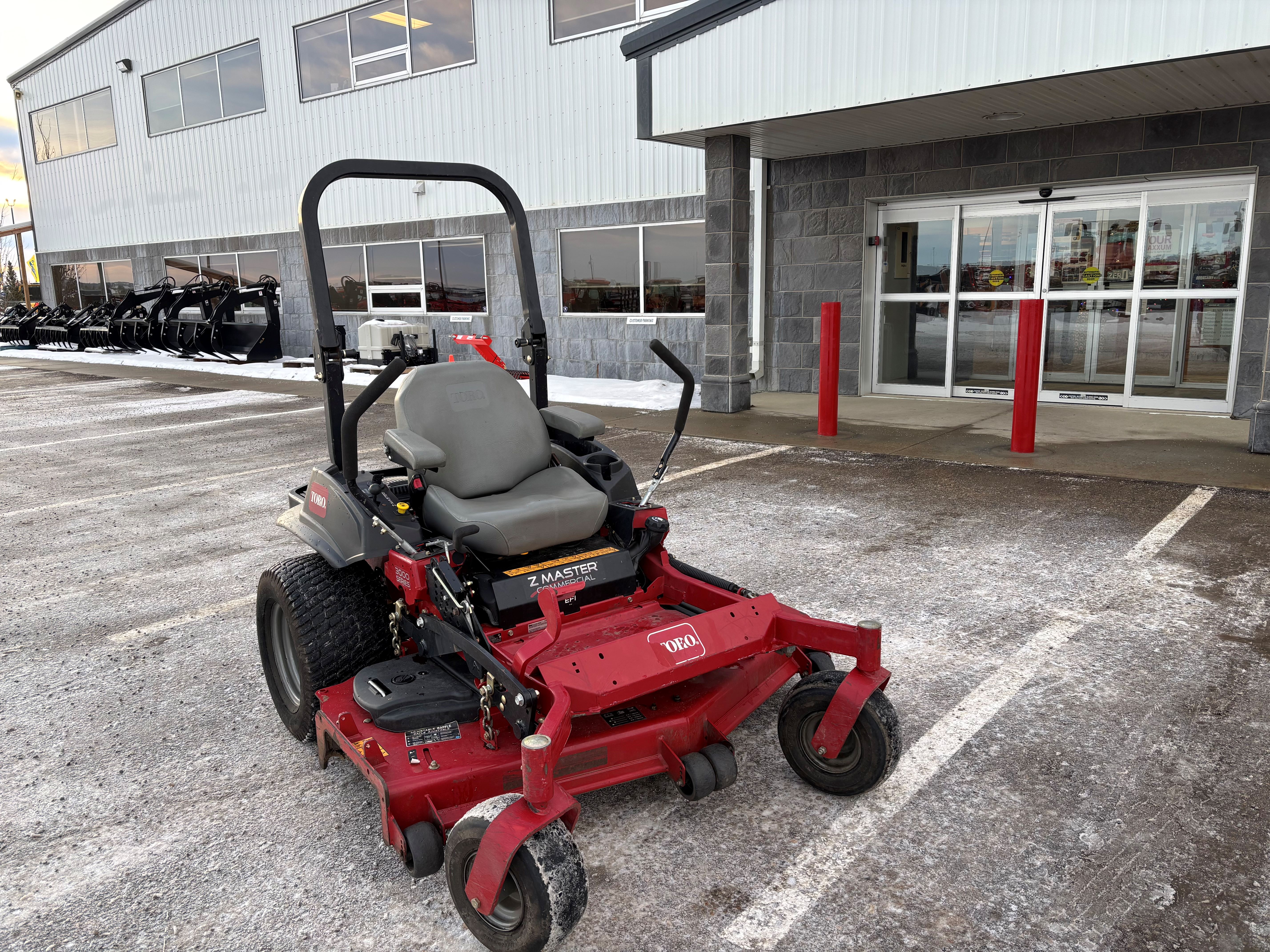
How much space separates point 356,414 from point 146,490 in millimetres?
5029

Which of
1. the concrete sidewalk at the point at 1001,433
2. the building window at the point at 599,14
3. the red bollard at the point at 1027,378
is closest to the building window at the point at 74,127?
the building window at the point at 599,14

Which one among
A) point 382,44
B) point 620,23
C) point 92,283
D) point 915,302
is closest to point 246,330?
point 382,44

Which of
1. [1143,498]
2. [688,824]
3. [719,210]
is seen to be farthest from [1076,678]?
[719,210]

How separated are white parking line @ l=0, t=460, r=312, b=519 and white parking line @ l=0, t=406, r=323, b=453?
262cm

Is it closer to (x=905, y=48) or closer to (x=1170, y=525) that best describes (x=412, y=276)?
(x=905, y=48)

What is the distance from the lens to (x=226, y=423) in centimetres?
1015

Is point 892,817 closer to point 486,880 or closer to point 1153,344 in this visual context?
point 486,880

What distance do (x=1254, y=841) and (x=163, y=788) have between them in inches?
125

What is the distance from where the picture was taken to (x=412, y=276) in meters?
15.0

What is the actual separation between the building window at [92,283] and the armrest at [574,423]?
63.6ft

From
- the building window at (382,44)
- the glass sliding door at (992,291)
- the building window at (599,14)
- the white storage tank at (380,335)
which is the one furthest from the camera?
the white storage tank at (380,335)

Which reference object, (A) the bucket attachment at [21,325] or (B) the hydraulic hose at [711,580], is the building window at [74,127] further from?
(B) the hydraulic hose at [711,580]

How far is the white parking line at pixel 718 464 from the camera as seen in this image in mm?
6980

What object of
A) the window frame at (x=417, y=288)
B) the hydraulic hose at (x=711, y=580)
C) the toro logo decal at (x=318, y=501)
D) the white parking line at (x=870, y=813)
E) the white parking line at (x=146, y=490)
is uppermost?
the window frame at (x=417, y=288)
